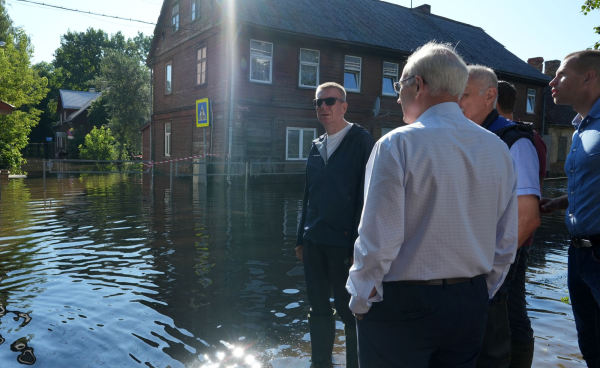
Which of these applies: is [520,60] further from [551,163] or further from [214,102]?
[214,102]

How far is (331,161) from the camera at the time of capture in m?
A: 3.43

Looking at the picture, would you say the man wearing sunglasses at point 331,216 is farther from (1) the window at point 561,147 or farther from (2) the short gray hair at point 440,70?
(1) the window at point 561,147

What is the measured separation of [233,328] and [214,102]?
17280mm

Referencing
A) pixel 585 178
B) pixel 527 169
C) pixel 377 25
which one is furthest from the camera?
pixel 377 25

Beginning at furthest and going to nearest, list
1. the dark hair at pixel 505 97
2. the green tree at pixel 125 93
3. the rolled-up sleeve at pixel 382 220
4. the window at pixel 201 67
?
the green tree at pixel 125 93, the window at pixel 201 67, the dark hair at pixel 505 97, the rolled-up sleeve at pixel 382 220

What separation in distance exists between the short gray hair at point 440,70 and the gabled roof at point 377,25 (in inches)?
703

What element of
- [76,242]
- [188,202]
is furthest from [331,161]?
[188,202]

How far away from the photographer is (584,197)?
2.71 m

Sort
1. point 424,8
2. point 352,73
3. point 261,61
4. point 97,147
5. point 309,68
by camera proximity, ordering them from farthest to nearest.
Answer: point 97,147, point 424,8, point 352,73, point 309,68, point 261,61

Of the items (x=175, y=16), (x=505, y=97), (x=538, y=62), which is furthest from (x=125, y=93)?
(x=505, y=97)

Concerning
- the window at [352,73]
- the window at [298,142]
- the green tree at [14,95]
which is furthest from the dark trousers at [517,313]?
the green tree at [14,95]

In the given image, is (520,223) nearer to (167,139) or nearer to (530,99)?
(167,139)

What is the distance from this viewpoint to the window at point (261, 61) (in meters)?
20.0

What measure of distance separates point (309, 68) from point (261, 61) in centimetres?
239
